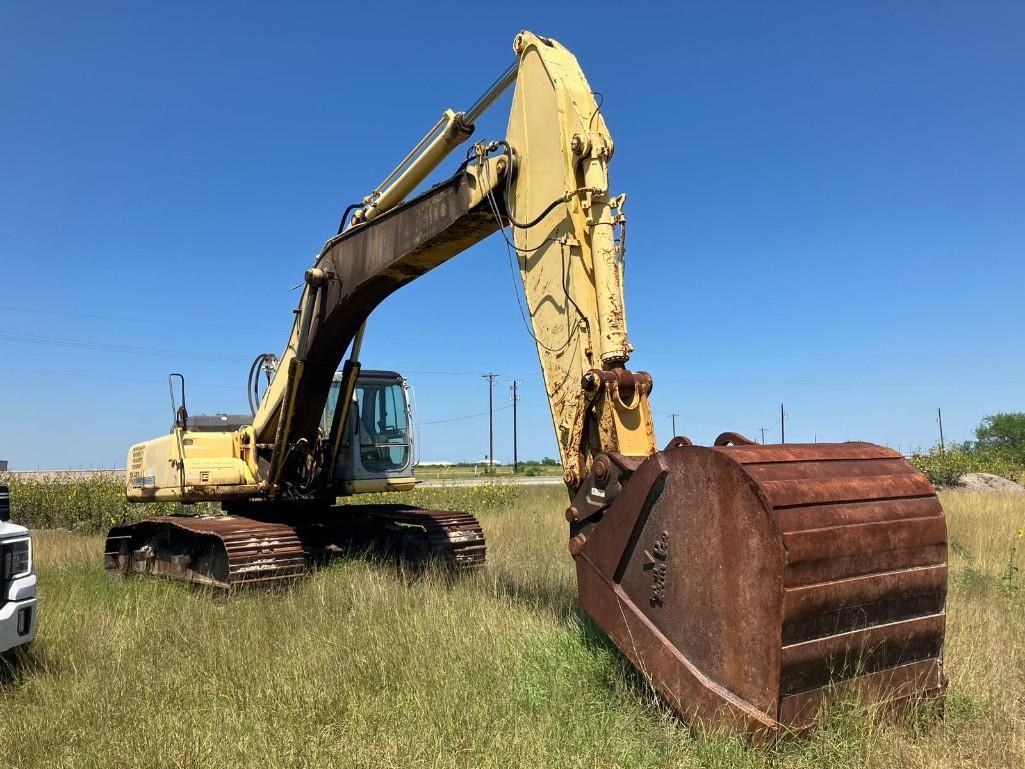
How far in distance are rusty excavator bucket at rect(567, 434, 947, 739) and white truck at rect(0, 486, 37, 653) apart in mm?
3972

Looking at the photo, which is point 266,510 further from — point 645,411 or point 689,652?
point 689,652

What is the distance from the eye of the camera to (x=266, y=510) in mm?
10141

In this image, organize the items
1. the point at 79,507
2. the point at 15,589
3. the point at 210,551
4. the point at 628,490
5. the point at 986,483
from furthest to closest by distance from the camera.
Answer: the point at 986,483
the point at 79,507
the point at 210,551
the point at 15,589
the point at 628,490

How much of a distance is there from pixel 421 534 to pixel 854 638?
21.6ft

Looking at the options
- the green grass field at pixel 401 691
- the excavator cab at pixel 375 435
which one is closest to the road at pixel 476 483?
the excavator cab at pixel 375 435

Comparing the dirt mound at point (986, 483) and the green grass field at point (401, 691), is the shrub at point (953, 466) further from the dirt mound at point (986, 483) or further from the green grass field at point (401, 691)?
the green grass field at point (401, 691)

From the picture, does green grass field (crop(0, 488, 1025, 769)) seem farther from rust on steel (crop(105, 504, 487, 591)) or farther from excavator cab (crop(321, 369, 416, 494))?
excavator cab (crop(321, 369, 416, 494))

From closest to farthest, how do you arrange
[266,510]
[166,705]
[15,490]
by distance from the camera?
[166,705] → [266,510] → [15,490]

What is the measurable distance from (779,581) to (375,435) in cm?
713

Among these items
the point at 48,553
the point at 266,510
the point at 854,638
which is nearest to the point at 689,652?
the point at 854,638

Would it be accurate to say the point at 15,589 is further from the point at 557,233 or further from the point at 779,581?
the point at 779,581

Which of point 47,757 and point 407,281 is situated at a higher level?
point 407,281

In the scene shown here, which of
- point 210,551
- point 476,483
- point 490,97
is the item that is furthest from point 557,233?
point 476,483

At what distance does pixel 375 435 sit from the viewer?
9.85 meters
